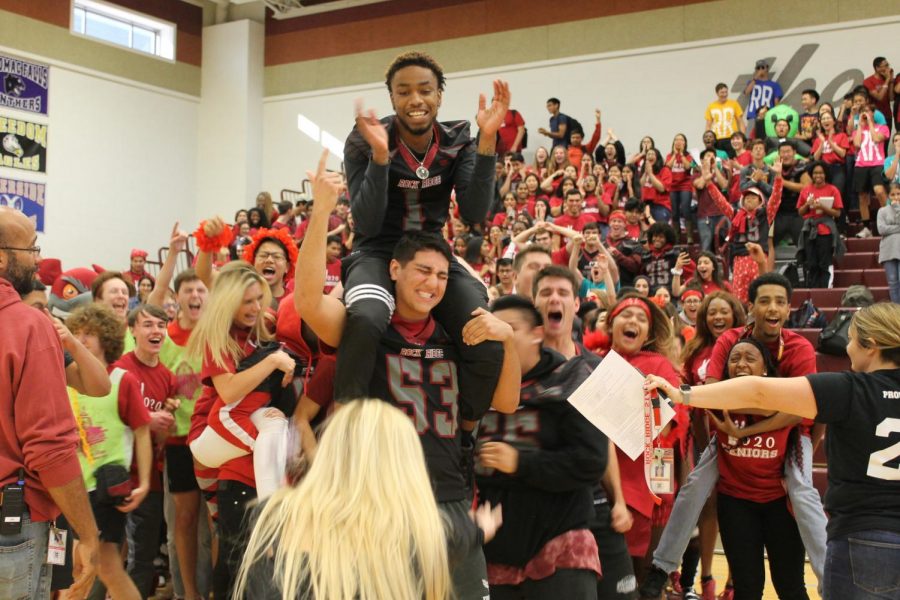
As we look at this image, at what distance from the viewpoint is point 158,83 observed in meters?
20.1

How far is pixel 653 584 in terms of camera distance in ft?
17.1

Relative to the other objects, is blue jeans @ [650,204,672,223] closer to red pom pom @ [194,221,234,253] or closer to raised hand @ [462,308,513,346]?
red pom pom @ [194,221,234,253]

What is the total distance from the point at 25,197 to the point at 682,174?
1205 centimetres

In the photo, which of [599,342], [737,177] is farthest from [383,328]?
[737,177]

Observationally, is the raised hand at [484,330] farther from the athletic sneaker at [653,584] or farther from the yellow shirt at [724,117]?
the yellow shirt at [724,117]

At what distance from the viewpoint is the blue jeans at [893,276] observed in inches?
422

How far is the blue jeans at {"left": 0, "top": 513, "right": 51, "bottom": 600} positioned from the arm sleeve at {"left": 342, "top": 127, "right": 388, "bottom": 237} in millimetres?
1552

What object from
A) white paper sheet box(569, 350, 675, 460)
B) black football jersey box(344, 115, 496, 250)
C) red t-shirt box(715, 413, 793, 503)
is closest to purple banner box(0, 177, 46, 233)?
red t-shirt box(715, 413, 793, 503)

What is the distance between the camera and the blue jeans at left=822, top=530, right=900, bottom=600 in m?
3.42

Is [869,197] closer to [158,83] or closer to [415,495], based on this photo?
[415,495]

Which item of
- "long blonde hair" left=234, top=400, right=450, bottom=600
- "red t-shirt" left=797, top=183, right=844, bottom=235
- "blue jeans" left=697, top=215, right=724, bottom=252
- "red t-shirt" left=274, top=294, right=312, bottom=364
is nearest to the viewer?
"long blonde hair" left=234, top=400, right=450, bottom=600

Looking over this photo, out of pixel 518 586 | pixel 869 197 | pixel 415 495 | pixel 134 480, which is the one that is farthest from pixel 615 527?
pixel 869 197

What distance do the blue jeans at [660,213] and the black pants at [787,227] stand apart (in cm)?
202

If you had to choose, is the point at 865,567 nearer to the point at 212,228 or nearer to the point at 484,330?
the point at 484,330
